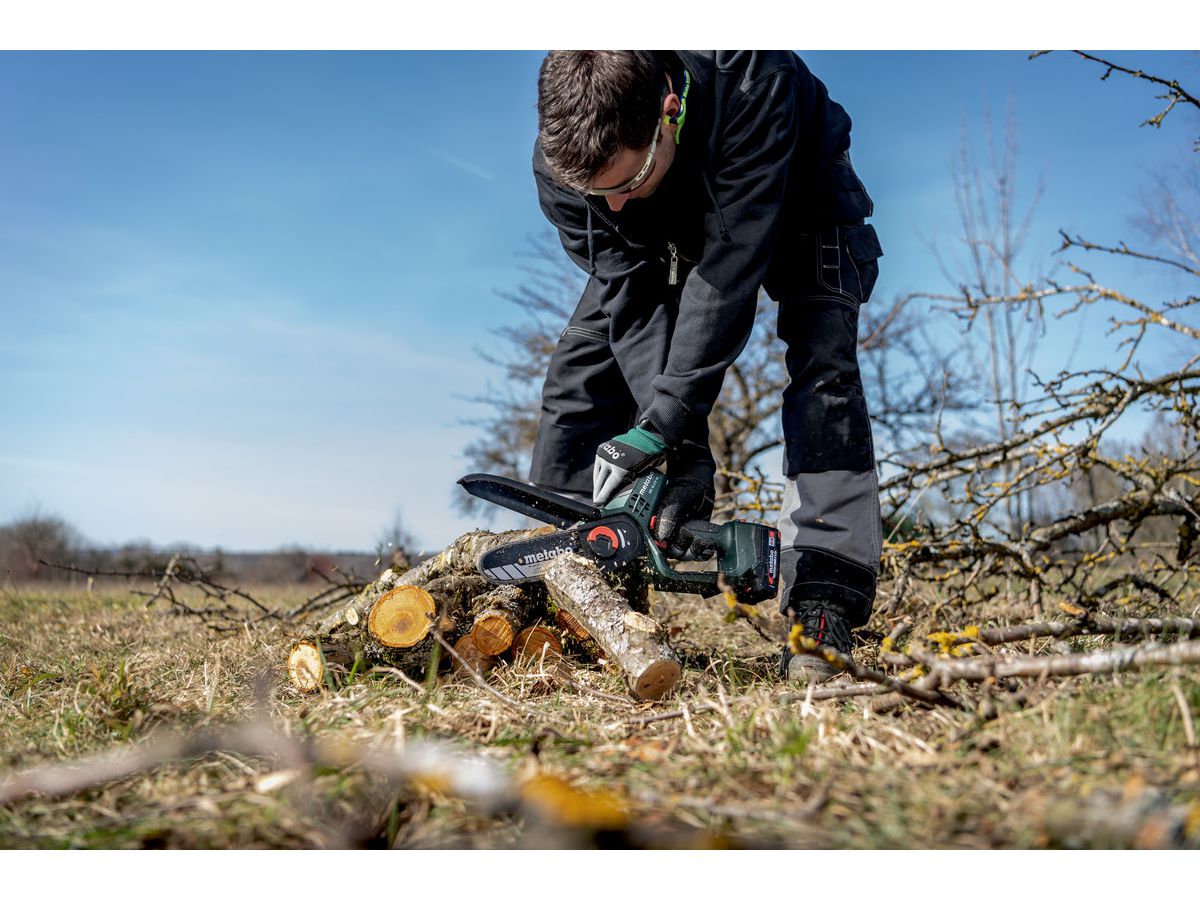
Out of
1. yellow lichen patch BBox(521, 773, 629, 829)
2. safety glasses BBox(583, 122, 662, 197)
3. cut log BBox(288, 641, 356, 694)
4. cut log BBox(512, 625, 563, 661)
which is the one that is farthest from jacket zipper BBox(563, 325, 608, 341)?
yellow lichen patch BBox(521, 773, 629, 829)

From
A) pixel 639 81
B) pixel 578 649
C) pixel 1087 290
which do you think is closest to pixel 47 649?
pixel 578 649

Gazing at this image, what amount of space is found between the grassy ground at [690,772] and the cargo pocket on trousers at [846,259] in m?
1.59

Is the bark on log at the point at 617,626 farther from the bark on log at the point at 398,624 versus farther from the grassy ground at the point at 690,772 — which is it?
the bark on log at the point at 398,624

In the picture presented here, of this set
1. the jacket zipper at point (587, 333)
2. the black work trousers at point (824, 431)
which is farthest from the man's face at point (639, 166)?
the jacket zipper at point (587, 333)

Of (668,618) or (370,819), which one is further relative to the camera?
(668,618)

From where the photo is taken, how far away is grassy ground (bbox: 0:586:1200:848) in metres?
1.51

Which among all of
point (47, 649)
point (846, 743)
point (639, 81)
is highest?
point (639, 81)

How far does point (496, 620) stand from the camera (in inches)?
128

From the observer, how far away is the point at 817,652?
6.48ft

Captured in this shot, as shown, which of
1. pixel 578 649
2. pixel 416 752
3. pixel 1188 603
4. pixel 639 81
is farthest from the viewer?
pixel 1188 603

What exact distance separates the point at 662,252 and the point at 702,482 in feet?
3.00

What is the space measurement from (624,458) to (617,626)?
586 mm

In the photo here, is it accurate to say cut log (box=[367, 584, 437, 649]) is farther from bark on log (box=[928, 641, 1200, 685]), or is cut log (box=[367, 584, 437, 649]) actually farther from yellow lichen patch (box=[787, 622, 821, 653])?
bark on log (box=[928, 641, 1200, 685])

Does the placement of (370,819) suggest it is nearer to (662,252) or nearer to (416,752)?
(416,752)
